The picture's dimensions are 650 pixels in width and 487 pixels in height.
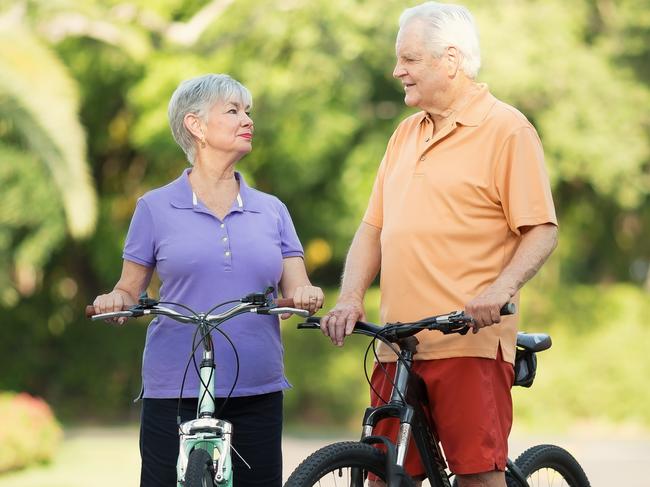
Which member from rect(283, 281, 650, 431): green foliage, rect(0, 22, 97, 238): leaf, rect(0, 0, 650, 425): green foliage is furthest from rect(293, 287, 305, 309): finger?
rect(283, 281, 650, 431): green foliage

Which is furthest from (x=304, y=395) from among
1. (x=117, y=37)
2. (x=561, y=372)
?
(x=117, y=37)

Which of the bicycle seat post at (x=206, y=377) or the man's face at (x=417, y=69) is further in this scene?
the man's face at (x=417, y=69)

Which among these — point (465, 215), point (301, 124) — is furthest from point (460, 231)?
point (301, 124)

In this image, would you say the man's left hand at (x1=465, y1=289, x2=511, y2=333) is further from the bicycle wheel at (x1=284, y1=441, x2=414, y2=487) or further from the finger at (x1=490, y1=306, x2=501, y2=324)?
the bicycle wheel at (x1=284, y1=441, x2=414, y2=487)

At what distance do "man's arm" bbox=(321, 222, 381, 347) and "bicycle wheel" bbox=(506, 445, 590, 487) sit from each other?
3.06 ft

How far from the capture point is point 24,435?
12.6m

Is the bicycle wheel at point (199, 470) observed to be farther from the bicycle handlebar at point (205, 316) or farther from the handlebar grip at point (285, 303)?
the handlebar grip at point (285, 303)

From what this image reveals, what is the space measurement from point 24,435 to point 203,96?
852cm

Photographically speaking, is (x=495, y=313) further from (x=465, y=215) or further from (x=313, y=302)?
(x=313, y=302)

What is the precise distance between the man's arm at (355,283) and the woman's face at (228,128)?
52 cm

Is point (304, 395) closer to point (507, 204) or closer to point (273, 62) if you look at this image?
point (273, 62)

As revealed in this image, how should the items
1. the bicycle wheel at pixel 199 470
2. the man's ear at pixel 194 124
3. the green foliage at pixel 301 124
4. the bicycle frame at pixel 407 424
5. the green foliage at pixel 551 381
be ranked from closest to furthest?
the bicycle wheel at pixel 199 470, the bicycle frame at pixel 407 424, the man's ear at pixel 194 124, the green foliage at pixel 301 124, the green foliage at pixel 551 381

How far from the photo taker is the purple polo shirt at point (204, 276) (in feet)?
15.0

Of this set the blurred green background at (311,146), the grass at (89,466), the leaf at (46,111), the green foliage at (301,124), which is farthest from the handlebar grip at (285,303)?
the blurred green background at (311,146)
